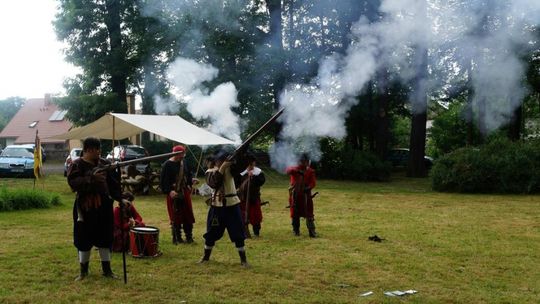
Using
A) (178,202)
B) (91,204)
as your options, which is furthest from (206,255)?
(91,204)

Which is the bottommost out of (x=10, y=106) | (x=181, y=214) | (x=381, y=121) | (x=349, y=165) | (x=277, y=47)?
(x=181, y=214)

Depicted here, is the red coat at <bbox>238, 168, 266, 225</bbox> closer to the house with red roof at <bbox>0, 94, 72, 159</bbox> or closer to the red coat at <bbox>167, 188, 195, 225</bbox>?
the red coat at <bbox>167, 188, 195, 225</bbox>

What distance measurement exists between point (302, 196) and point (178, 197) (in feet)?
7.37

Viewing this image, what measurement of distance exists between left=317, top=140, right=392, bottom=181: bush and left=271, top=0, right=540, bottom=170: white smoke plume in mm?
3902

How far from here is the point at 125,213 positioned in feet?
26.4

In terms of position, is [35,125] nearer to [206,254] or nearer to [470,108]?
[470,108]

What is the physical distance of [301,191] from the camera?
962 cm

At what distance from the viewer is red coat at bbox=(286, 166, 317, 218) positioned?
9609 mm

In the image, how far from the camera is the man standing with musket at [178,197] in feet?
29.1

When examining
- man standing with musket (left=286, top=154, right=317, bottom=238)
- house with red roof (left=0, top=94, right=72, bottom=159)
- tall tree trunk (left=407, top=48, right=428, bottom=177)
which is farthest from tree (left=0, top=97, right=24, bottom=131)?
man standing with musket (left=286, top=154, right=317, bottom=238)

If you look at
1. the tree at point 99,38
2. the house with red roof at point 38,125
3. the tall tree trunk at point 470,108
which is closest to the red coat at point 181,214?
the tall tree trunk at point 470,108

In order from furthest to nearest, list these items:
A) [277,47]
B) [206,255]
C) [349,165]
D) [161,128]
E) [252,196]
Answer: [349,165] → [277,47] → [161,128] → [252,196] → [206,255]

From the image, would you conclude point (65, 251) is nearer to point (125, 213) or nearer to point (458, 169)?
point (125, 213)

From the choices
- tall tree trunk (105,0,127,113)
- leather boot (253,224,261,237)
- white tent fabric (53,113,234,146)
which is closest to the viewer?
leather boot (253,224,261,237)
